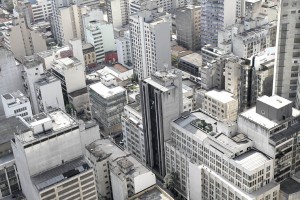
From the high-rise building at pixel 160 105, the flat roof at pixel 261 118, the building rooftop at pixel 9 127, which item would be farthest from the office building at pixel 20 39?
the flat roof at pixel 261 118

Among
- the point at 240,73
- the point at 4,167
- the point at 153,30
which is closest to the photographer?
the point at 4,167

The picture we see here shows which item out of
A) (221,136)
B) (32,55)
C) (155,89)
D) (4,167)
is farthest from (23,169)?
(32,55)

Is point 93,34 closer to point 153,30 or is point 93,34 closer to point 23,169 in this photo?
point 153,30

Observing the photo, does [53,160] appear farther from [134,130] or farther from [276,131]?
[276,131]

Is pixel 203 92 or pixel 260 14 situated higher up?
pixel 260 14

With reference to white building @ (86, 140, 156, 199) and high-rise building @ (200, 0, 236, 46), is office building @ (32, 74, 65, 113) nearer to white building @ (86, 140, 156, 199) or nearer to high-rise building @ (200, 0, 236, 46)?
white building @ (86, 140, 156, 199)

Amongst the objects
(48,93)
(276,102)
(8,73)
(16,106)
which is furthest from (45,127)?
(8,73)

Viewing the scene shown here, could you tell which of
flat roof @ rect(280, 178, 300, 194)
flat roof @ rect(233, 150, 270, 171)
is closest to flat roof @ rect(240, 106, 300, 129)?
flat roof @ rect(233, 150, 270, 171)
